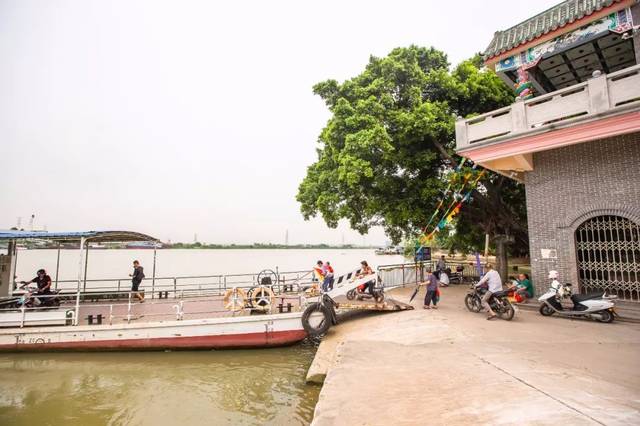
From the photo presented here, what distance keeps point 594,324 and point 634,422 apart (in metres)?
5.94

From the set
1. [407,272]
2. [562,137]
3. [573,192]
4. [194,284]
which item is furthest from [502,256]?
[194,284]

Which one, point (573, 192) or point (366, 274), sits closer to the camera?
point (573, 192)

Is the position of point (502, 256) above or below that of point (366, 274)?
above

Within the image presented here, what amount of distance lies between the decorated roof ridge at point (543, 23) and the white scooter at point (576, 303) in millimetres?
7103

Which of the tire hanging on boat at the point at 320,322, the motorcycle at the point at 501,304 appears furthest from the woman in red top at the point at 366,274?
the motorcycle at the point at 501,304

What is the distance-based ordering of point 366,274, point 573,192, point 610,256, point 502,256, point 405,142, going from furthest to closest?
point 502,256 < point 405,142 < point 366,274 < point 573,192 < point 610,256

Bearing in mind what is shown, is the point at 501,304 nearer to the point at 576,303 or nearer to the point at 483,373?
the point at 576,303

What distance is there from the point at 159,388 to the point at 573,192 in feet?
38.4

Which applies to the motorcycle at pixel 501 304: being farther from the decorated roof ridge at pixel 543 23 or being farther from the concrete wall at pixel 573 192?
the decorated roof ridge at pixel 543 23

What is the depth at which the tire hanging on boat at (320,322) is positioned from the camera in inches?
370

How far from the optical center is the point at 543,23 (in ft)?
33.9

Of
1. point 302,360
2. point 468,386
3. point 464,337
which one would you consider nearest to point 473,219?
point 464,337

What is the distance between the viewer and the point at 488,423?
11.7 feet

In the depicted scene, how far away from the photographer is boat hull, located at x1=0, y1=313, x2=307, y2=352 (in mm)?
9352
